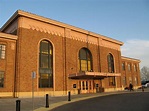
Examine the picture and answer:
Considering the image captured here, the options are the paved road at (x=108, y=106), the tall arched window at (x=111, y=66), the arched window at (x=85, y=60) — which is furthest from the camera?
the tall arched window at (x=111, y=66)

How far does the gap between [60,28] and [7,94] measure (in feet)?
46.0

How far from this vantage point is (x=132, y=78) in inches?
2089

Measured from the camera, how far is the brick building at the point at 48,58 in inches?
956

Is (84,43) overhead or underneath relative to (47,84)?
overhead

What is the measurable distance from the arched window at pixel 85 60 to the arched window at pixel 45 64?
6976 millimetres

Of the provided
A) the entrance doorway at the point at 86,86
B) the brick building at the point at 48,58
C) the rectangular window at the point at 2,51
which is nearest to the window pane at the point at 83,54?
the brick building at the point at 48,58

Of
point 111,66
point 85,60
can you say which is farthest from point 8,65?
point 111,66

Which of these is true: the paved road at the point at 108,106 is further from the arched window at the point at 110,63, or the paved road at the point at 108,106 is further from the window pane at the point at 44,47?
the arched window at the point at 110,63

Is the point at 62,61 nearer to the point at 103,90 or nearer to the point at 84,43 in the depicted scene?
the point at 84,43

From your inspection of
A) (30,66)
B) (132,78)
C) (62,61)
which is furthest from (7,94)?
(132,78)

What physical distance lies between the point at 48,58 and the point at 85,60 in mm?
8767

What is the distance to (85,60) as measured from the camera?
34500 mm

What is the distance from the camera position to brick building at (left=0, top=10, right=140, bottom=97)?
2428 centimetres

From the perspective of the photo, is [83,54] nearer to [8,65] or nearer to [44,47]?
[44,47]
